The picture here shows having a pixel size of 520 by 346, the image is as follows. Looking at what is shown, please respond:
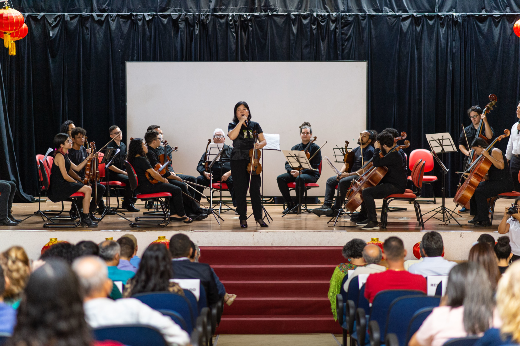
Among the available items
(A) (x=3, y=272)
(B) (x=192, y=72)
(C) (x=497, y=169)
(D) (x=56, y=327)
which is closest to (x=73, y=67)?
(B) (x=192, y=72)

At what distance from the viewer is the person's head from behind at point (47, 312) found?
53.6 inches

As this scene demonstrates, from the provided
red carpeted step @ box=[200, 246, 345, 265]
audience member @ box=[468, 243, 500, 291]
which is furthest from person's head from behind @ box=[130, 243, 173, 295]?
red carpeted step @ box=[200, 246, 345, 265]

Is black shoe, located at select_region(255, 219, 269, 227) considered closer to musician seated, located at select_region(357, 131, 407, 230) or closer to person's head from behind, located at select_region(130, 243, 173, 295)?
musician seated, located at select_region(357, 131, 407, 230)

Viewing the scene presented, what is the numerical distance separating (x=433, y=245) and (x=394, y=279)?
27.1 inches

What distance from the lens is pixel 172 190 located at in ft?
21.0

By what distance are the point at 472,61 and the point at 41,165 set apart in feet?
24.5

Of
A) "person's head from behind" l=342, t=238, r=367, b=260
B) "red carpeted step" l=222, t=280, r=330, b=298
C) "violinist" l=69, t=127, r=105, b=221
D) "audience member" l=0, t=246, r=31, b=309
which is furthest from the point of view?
"violinist" l=69, t=127, r=105, b=221

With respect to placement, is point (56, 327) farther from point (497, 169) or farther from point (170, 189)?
point (497, 169)

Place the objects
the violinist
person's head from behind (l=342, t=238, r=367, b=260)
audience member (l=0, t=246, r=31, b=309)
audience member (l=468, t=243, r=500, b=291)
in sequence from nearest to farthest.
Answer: audience member (l=0, t=246, r=31, b=309) → audience member (l=468, t=243, r=500, b=291) → person's head from behind (l=342, t=238, r=367, b=260) → the violinist

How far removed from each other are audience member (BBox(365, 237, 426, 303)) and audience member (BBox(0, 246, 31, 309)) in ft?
6.37

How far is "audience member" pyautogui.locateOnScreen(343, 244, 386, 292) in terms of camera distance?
148 inches

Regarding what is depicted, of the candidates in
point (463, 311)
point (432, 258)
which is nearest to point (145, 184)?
point (432, 258)

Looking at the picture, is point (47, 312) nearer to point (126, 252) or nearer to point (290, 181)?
point (126, 252)

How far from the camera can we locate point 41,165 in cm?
639
